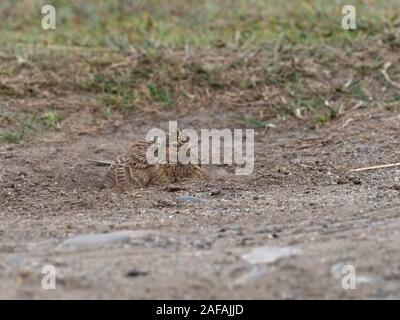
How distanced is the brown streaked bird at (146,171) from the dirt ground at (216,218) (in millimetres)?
187

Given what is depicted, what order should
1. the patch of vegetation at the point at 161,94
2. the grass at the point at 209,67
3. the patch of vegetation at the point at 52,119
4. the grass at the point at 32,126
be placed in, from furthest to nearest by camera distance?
the patch of vegetation at the point at 161,94 < the grass at the point at 209,67 < the patch of vegetation at the point at 52,119 < the grass at the point at 32,126

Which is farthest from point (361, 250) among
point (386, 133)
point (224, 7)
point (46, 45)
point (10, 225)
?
point (224, 7)

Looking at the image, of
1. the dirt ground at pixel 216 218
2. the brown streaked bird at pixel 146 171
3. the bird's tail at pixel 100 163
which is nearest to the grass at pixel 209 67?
the dirt ground at pixel 216 218

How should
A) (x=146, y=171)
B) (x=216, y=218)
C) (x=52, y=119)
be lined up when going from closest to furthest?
(x=216, y=218), (x=146, y=171), (x=52, y=119)

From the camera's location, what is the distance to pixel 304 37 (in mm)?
9359

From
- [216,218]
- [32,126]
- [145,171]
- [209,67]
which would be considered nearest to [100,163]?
[145,171]

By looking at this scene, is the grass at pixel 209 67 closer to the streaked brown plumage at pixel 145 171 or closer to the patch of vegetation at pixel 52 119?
the patch of vegetation at pixel 52 119

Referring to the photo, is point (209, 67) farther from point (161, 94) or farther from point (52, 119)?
point (52, 119)

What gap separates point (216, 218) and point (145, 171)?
1.46 meters

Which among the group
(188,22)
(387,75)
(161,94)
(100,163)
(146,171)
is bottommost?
(146,171)

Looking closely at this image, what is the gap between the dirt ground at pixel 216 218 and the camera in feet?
13.9

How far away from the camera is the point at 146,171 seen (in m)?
6.81

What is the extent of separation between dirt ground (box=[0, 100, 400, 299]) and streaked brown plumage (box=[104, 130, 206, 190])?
19 cm

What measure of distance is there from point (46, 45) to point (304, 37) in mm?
2555
